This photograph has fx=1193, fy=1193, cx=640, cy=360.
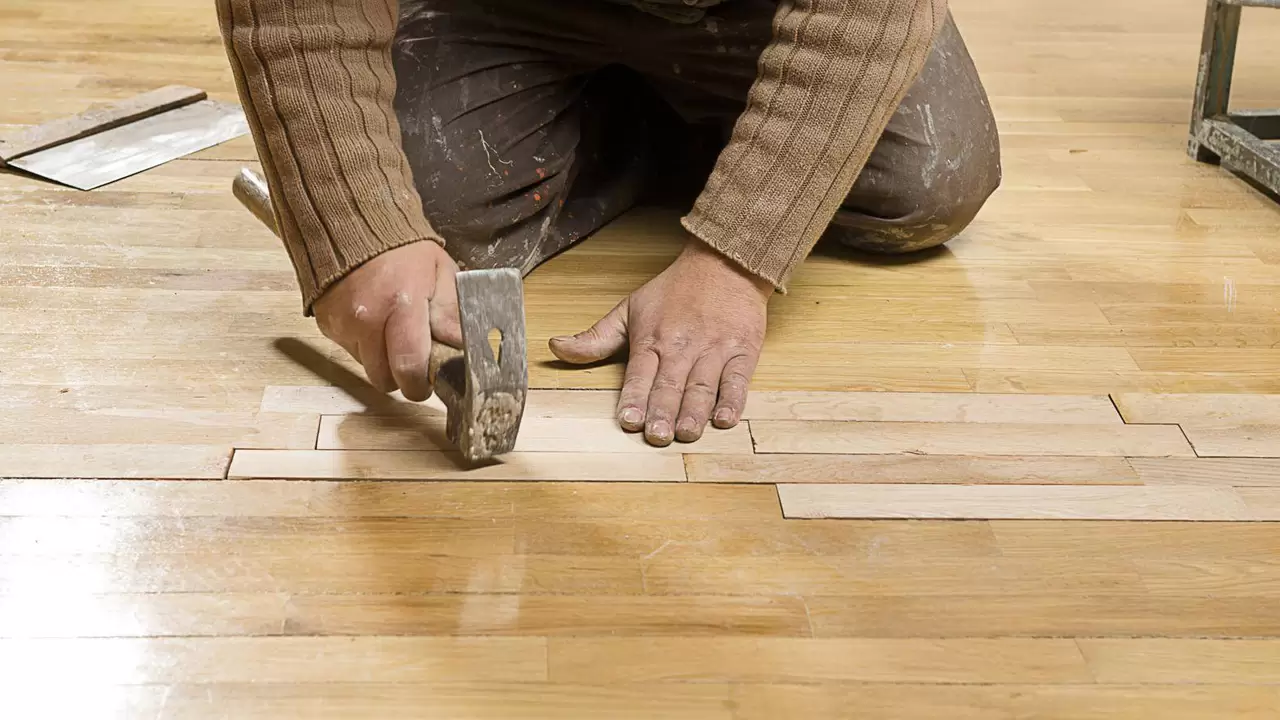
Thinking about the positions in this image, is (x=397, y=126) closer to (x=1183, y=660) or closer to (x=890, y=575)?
(x=890, y=575)

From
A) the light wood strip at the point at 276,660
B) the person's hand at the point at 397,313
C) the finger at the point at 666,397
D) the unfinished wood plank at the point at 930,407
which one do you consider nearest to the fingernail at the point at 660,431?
the finger at the point at 666,397

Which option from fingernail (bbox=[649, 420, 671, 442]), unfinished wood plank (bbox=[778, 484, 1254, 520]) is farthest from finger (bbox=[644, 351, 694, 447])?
unfinished wood plank (bbox=[778, 484, 1254, 520])

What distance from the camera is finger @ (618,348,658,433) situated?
4.28 ft

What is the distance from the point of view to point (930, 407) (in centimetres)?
138

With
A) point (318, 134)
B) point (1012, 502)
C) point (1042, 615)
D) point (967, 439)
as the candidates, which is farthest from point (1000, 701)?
point (318, 134)

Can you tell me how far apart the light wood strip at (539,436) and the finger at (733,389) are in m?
0.02

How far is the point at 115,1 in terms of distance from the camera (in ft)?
10.2

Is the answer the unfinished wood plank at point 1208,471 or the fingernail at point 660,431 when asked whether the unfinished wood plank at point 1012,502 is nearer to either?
A: the unfinished wood plank at point 1208,471

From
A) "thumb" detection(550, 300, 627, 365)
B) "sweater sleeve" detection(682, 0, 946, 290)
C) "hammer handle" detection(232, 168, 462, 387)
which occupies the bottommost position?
"thumb" detection(550, 300, 627, 365)

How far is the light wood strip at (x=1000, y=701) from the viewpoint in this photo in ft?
3.06

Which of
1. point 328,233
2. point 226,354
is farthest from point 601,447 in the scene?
point 226,354

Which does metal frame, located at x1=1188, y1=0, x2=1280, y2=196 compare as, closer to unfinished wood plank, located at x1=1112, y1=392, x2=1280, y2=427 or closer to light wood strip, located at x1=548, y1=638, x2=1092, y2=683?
unfinished wood plank, located at x1=1112, y1=392, x2=1280, y2=427

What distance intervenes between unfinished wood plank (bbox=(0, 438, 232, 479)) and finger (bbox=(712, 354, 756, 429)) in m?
0.53

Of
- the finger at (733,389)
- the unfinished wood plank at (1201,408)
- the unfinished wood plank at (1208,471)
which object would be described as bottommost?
the unfinished wood plank at (1201,408)
